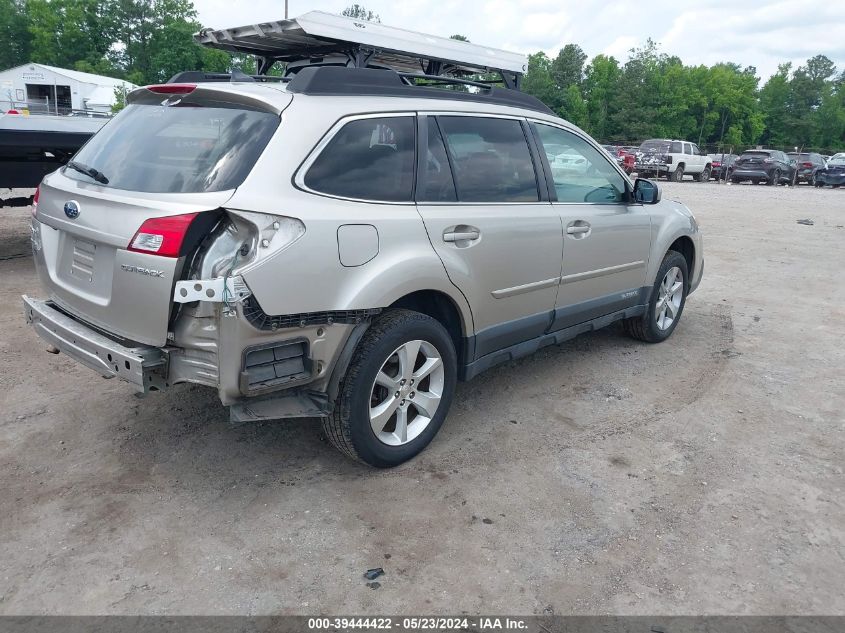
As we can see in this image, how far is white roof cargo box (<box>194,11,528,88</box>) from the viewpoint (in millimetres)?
3828

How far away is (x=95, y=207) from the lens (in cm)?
312

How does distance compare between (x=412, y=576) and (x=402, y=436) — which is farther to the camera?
(x=402, y=436)

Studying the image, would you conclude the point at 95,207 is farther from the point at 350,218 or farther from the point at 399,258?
the point at 399,258

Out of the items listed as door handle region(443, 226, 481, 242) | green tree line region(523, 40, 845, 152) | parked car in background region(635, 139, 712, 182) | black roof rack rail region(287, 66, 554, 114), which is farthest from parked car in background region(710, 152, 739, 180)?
green tree line region(523, 40, 845, 152)

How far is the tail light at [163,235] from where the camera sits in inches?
110

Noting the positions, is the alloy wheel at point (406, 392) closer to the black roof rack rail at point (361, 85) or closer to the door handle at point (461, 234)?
the door handle at point (461, 234)

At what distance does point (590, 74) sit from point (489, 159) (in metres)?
83.5

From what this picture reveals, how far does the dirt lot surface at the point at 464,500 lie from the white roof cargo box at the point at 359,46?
2208 millimetres

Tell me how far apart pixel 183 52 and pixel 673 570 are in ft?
281

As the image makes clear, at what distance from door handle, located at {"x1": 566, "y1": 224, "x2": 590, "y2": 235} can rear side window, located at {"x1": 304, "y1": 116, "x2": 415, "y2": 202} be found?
1.32 meters

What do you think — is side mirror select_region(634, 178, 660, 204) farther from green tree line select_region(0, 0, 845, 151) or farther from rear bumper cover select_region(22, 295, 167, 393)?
green tree line select_region(0, 0, 845, 151)

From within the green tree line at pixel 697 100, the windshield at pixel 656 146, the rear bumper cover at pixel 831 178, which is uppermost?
the green tree line at pixel 697 100

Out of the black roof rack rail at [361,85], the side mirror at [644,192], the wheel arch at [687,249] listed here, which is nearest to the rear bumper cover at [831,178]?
the wheel arch at [687,249]

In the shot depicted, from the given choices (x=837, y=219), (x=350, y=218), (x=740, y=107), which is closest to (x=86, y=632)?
(x=350, y=218)
